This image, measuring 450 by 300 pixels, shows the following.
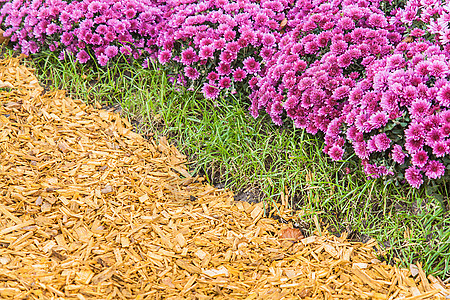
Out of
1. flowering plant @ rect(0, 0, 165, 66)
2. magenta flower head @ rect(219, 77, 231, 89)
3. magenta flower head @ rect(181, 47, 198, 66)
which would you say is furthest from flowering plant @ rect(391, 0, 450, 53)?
flowering plant @ rect(0, 0, 165, 66)

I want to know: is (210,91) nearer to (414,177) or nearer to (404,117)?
(404,117)

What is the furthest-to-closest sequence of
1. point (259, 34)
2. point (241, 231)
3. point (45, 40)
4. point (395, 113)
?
point (45, 40)
point (259, 34)
point (241, 231)
point (395, 113)

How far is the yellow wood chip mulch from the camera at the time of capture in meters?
2.50

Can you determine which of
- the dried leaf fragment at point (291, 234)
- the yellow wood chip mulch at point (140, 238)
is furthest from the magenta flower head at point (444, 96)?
the dried leaf fragment at point (291, 234)

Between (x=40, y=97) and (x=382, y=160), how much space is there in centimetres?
319

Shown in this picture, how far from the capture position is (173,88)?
393 cm

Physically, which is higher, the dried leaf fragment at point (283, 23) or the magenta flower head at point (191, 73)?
the dried leaf fragment at point (283, 23)

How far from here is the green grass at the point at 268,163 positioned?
2.79m

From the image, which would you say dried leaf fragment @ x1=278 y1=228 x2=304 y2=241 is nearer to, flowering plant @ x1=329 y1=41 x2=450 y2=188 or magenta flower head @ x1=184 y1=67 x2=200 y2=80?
flowering plant @ x1=329 y1=41 x2=450 y2=188

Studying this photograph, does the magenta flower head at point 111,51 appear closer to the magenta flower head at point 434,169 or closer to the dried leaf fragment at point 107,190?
the dried leaf fragment at point 107,190

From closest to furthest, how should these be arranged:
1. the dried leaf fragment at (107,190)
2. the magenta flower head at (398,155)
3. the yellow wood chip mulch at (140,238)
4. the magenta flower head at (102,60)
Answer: the yellow wood chip mulch at (140,238)
the magenta flower head at (398,155)
the dried leaf fragment at (107,190)
the magenta flower head at (102,60)

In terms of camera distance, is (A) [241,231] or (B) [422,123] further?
(A) [241,231]

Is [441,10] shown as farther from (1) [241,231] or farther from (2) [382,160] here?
(1) [241,231]

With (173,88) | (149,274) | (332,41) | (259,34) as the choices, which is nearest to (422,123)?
(332,41)
